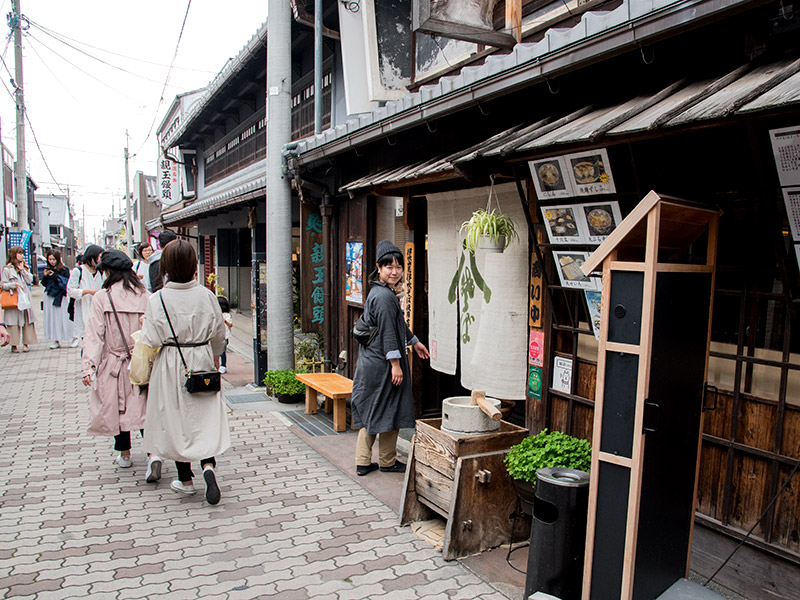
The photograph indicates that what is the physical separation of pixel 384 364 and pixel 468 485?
180 cm

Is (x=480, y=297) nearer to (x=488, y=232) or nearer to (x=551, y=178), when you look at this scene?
(x=488, y=232)

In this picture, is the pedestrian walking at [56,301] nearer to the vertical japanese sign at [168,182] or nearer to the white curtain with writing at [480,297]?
the white curtain with writing at [480,297]

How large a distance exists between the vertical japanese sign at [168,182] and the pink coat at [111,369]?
24.1 m

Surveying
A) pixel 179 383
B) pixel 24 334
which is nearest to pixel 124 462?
pixel 179 383

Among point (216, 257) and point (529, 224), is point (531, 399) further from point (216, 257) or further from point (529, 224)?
point (216, 257)

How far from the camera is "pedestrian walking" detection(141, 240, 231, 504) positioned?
555 centimetres

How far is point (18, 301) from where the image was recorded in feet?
45.8

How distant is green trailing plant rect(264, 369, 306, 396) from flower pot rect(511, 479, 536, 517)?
17.9ft

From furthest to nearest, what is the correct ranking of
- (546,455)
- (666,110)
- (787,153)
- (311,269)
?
(311,269) → (546,455) → (666,110) → (787,153)

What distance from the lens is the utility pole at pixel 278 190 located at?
30.7 ft

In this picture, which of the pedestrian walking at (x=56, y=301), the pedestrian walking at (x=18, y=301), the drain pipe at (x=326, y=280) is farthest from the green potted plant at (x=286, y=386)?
the pedestrian walking at (x=18, y=301)

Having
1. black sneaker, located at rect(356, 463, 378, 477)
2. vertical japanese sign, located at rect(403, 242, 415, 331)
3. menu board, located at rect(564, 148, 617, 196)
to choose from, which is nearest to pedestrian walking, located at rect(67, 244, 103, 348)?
vertical japanese sign, located at rect(403, 242, 415, 331)

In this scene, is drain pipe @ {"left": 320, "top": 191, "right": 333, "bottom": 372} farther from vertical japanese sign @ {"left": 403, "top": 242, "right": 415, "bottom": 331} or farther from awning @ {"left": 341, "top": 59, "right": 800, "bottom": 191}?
awning @ {"left": 341, "top": 59, "right": 800, "bottom": 191}

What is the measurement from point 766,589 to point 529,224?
3.09 m
